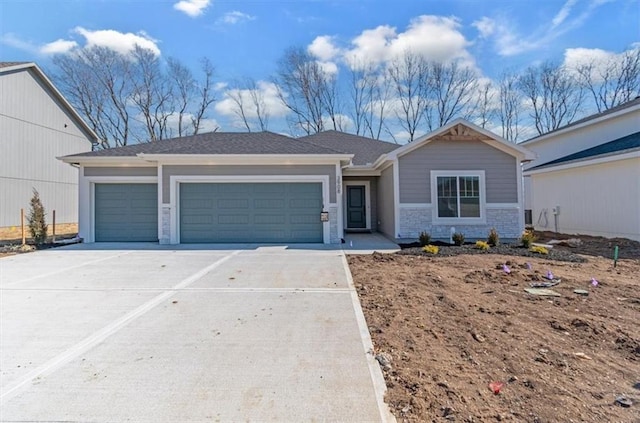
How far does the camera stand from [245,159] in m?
11.1

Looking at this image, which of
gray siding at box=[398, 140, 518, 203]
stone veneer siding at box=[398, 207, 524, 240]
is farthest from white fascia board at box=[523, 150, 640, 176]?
stone veneer siding at box=[398, 207, 524, 240]

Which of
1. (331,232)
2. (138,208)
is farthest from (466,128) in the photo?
(138,208)

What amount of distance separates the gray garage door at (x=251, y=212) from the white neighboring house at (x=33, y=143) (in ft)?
37.2

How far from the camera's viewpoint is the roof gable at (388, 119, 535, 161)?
36.4 feet

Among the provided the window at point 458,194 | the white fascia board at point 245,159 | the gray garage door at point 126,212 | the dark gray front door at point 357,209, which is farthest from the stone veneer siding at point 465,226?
the gray garage door at point 126,212

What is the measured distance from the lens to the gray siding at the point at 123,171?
11.9m

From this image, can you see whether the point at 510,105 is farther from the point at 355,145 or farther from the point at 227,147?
the point at 227,147

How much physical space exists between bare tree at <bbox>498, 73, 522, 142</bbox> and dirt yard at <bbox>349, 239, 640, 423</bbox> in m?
26.4

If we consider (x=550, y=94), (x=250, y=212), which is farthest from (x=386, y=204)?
(x=550, y=94)

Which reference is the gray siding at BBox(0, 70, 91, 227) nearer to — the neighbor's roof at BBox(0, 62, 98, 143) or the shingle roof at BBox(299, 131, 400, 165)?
the neighbor's roof at BBox(0, 62, 98, 143)

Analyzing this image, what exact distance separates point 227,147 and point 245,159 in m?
1.00

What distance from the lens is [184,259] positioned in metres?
8.57

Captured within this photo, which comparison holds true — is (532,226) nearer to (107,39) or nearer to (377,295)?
(377,295)

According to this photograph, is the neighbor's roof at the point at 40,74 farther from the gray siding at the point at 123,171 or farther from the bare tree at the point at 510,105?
the bare tree at the point at 510,105
